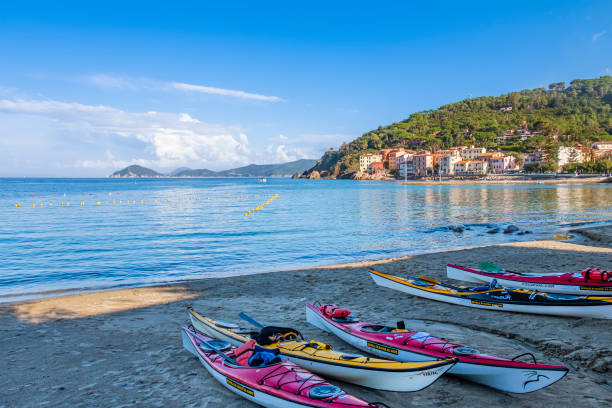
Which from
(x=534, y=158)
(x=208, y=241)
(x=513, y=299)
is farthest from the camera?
(x=534, y=158)

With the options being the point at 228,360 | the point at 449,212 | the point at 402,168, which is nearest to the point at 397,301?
the point at 228,360

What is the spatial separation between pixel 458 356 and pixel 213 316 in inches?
229

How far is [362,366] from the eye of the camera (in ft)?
16.1

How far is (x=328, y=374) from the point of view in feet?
17.3

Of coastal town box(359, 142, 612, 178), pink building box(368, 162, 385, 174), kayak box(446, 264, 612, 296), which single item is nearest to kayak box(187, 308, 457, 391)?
kayak box(446, 264, 612, 296)

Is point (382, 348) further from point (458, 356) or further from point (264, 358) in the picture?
point (264, 358)

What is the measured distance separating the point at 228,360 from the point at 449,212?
33.4 metres

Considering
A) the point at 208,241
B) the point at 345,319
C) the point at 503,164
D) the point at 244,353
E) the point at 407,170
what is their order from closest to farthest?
the point at 244,353 → the point at 345,319 → the point at 208,241 → the point at 503,164 → the point at 407,170

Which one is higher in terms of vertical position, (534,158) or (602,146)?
(602,146)

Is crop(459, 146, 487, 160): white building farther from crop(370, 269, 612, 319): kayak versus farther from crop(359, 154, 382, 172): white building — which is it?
crop(370, 269, 612, 319): kayak

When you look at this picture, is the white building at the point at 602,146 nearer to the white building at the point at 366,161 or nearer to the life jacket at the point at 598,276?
the white building at the point at 366,161

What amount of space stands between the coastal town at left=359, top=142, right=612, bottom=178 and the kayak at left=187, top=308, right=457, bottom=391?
130485 mm

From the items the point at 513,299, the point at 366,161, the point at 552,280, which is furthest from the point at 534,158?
the point at 513,299

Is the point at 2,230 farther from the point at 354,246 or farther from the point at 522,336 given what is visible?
the point at 522,336
